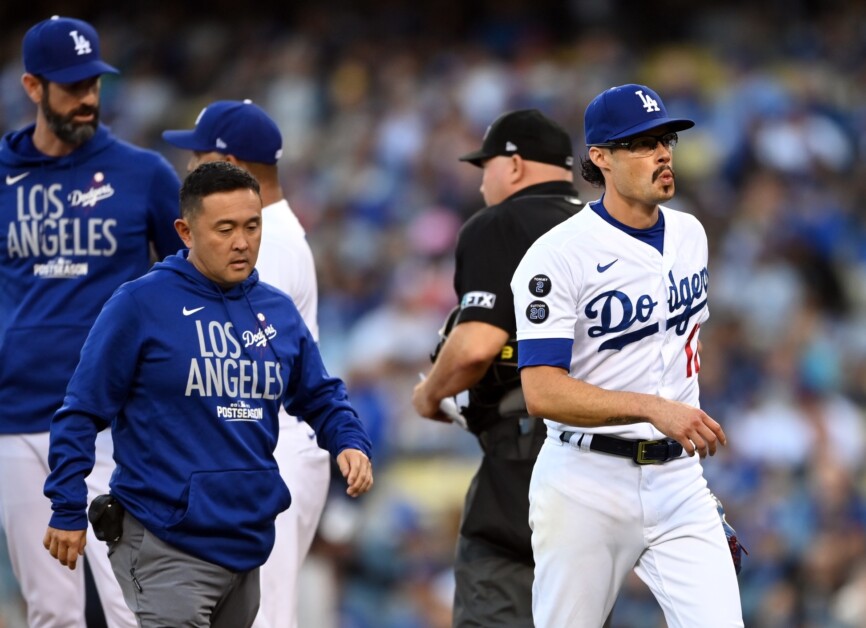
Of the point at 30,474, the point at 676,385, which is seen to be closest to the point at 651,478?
the point at 676,385

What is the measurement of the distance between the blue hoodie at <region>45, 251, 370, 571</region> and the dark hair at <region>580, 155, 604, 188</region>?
1315mm

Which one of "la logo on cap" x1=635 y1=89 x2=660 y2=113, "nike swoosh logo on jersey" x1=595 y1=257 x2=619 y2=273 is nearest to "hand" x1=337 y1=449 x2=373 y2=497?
"nike swoosh logo on jersey" x1=595 y1=257 x2=619 y2=273

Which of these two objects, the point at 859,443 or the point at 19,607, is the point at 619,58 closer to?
the point at 859,443

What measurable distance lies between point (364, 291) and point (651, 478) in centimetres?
882

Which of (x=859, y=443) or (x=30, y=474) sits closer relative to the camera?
(x=30, y=474)

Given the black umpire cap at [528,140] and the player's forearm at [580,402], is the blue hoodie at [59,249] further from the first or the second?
the player's forearm at [580,402]

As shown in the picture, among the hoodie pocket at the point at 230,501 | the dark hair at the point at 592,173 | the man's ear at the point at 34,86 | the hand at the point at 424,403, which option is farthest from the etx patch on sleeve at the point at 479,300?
the man's ear at the point at 34,86

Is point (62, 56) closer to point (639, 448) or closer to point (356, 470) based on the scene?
point (356, 470)

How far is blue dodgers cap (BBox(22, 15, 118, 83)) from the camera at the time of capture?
5.90 metres

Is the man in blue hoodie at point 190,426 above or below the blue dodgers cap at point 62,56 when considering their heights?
below

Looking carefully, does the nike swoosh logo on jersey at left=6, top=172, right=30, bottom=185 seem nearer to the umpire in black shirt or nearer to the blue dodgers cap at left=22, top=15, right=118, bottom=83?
the blue dodgers cap at left=22, top=15, right=118, bottom=83

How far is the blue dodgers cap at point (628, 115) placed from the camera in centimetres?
488

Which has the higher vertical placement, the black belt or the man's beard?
the man's beard

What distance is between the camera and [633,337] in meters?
4.90
